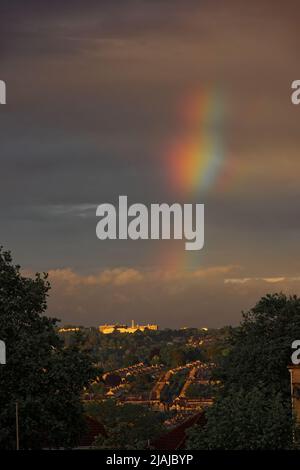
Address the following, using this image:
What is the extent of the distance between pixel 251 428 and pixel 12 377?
433 inches

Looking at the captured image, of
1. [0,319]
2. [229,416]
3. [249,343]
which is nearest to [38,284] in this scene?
[0,319]

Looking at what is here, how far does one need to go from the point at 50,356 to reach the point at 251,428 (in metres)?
10.3

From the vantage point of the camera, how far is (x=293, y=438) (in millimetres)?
44188

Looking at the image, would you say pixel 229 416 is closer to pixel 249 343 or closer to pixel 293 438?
pixel 293 438

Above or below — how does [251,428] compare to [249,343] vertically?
below
